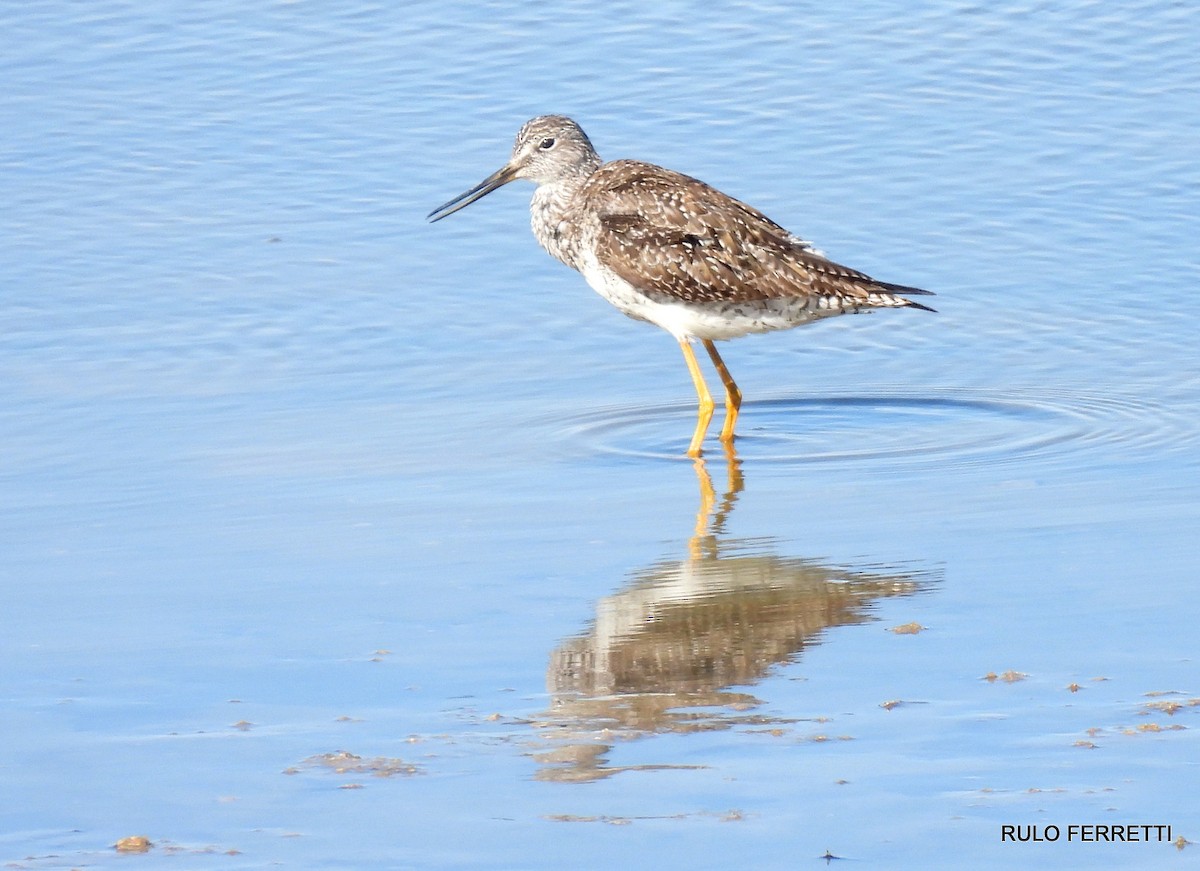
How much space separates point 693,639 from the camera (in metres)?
6.06

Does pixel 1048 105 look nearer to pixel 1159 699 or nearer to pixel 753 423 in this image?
pixel 753 423

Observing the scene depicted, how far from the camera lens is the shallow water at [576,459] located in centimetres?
496

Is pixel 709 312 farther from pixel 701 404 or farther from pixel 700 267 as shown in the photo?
pixel 701 404

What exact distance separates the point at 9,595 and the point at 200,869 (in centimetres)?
233

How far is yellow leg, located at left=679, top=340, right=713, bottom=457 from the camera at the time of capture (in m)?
8.54

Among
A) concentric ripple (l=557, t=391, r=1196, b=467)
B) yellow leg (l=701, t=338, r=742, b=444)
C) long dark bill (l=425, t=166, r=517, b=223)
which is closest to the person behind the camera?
concentric ripple (l=557, t=391, r=1196, b=467)

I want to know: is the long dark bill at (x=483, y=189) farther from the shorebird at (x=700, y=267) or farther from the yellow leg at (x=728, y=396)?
the yellow leg at (x=728, y=396)

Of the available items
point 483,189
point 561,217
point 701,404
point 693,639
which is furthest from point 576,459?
point 483,189

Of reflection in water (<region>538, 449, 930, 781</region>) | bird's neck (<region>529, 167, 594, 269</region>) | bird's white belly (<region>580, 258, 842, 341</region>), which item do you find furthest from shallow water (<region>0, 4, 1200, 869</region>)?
bird's neck (<region>529, 167, 594, 269</region>)

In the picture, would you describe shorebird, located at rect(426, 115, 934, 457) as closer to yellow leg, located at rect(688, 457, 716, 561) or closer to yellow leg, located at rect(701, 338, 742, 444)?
yellow leg, located at rect(701, 338, 742, 444)

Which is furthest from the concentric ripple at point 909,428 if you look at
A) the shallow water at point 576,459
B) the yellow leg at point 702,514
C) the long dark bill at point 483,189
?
the long dark bill at point 483,189

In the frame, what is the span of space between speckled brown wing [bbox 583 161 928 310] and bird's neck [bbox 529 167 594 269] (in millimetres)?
199

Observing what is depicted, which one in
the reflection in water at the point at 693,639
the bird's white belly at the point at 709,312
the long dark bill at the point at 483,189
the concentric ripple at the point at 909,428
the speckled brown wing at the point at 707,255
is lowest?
the reflection in water at the point at 693,639

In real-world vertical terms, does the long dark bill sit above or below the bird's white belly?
above
